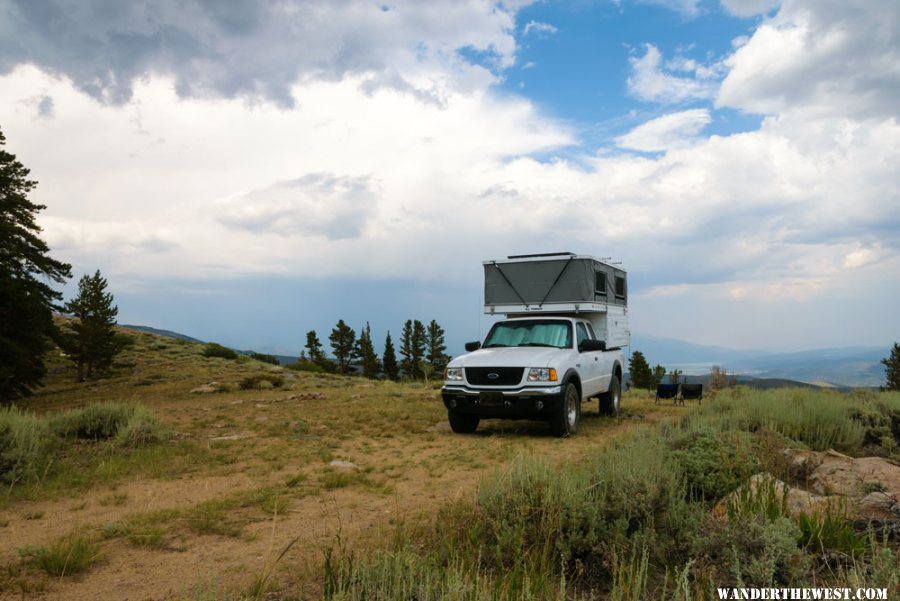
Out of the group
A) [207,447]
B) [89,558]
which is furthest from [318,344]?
[89,558]

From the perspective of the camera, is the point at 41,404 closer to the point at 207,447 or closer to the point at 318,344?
the point at 207,447

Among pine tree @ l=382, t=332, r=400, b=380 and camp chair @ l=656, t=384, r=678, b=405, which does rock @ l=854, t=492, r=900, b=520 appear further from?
pine tree @ l=382, t=332, r=400, b=380

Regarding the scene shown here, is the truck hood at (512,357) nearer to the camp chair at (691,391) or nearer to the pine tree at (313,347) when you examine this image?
the camp chair at (691,391)

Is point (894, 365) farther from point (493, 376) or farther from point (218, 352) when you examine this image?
point (493, 376)

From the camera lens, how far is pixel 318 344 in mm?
66625

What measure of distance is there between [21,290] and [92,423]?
1460 cm

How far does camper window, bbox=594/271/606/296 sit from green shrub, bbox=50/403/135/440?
9229 millimetres

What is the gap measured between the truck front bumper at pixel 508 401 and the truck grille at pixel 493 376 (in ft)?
0.47

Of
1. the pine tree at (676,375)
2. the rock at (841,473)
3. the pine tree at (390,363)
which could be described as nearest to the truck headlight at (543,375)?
the rock at (841,473)

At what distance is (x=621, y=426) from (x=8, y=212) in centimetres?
2332

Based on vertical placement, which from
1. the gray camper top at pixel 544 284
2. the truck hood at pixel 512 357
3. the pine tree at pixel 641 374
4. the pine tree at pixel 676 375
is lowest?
the pine tree at pixel 641 374

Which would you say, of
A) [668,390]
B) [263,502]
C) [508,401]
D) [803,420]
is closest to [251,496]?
[263,502]

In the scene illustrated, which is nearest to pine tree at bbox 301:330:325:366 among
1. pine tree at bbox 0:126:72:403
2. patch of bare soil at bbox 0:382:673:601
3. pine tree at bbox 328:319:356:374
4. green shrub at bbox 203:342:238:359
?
pine tree at bbox 328:319:356:374

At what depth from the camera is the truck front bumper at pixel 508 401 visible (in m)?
9.37
